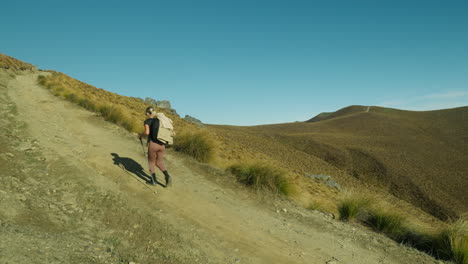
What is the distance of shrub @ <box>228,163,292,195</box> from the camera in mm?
8016

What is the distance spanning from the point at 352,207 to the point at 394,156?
37542 millimetres

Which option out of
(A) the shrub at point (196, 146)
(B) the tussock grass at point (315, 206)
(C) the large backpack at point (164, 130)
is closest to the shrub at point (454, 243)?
(B) the tussock grass at point (315, 206)

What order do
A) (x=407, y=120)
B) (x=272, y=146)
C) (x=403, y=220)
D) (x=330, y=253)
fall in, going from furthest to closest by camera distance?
(x=407, y=120) < (x=272, y=146) < (x=403, y=220) < (x=330, y=253)

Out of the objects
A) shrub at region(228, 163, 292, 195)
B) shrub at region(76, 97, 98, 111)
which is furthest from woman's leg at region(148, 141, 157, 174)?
shrub at region(76, 97, 98, 111)

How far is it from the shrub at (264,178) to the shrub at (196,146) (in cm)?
200

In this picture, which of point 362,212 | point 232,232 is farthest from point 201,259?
point 362,212

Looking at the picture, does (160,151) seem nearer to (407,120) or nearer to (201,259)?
(201,259)

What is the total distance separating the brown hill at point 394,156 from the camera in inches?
1064

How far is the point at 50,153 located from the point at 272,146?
89.0 feet

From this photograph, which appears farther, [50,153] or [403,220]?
[50,153]

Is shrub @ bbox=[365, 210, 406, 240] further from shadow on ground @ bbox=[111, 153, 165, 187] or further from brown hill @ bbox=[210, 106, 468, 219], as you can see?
brown hill @ bbox=[210, 106, 468, 219]

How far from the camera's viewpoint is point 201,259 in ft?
13.6

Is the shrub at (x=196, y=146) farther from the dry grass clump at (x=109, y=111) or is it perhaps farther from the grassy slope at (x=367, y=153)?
the dry grass clump at (x=109, y=111)

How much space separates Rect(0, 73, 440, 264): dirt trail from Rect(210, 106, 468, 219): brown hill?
16.6 meters
